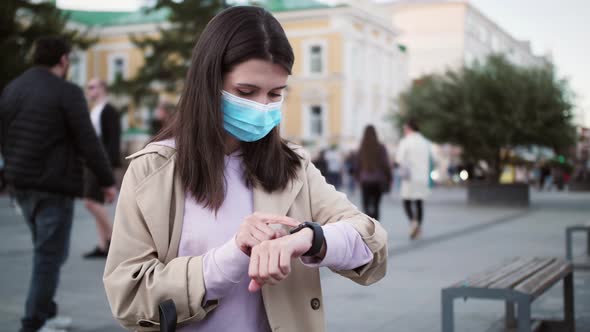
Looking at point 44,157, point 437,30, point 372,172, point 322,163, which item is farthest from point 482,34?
point 44,157

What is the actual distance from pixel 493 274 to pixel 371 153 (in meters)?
7.24

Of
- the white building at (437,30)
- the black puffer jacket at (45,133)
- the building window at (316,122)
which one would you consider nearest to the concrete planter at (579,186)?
the building window at (316,122)

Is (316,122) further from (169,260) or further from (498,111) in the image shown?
(169,260)

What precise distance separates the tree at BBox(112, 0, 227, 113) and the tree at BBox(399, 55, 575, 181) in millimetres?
18484

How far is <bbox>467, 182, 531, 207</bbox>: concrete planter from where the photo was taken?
2064 centimetres

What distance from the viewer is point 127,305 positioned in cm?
179

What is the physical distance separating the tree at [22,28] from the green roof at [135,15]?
19.7 m

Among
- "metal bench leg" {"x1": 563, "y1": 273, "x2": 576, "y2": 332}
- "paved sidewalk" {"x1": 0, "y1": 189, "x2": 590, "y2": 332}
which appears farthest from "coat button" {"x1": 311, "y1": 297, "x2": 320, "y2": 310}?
Result: "metal bench leg" {"x1": 563, "y1": 273, "x2": 576, "y2": 332}

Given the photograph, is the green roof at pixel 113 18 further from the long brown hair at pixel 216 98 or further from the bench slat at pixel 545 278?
the long brown hair at pixel 216 98

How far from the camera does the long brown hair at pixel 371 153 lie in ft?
38.4

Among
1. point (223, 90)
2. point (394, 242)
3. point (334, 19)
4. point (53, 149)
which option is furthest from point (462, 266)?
point (334, 19)

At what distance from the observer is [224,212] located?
1.92 metres

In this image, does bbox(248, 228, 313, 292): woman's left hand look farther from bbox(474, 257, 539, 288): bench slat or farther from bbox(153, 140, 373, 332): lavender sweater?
bbox(474, 257, 539, 288): bench slat

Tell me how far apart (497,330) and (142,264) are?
3.99 m
